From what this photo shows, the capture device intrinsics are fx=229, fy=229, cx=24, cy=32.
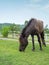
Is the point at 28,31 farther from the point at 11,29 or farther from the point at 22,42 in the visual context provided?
the point at 11,29

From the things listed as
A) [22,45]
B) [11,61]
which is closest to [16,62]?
[11,61]

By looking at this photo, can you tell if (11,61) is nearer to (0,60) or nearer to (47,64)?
(0,60)

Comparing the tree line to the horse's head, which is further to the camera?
the tree line

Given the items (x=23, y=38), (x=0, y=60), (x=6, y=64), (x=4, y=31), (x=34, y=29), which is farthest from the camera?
(x=4, y=31)

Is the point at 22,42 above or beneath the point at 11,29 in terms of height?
beneath

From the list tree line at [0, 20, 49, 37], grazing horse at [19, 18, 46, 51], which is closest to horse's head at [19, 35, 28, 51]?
grazing horse at [19, 18, 46, 51]

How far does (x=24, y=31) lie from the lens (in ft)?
45.7

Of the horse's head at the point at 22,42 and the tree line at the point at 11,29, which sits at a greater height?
the tree line at the point at 11,29

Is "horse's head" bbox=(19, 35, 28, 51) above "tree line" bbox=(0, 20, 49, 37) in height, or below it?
below

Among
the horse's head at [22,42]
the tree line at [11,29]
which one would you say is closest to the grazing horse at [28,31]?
the horse's head at [22,42]

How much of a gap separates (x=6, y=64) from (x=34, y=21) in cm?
618

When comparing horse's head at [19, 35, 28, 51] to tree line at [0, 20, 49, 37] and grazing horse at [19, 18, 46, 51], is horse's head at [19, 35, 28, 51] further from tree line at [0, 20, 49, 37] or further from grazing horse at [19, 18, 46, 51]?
tree line at [0, 20, 49, 37]

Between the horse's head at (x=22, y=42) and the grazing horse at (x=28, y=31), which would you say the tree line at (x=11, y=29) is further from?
the horse's head at (x=22, y=42)

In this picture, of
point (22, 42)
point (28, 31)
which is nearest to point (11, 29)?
point (28, 31)
